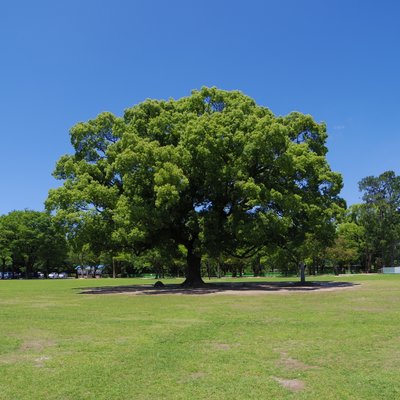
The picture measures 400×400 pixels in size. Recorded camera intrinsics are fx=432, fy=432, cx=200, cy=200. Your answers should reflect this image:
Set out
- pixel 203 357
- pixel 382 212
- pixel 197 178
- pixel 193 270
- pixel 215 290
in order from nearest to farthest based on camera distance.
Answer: pixel 203 357
pixel 215 290
pixel 197 178
pixel 193 270
pixel 382 212

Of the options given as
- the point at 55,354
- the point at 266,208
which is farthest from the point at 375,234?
the point at 55,354

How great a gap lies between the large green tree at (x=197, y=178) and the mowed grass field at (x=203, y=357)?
14.4 m

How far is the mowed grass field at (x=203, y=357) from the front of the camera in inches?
240

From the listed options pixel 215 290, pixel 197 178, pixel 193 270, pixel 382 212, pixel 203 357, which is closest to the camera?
pixel 203 357

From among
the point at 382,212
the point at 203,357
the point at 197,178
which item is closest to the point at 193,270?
the point at 197,178

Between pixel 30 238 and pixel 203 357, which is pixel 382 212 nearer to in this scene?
pixel 30 238

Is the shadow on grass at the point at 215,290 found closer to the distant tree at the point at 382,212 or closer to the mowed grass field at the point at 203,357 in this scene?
the mowed grass field at the point at 203,357

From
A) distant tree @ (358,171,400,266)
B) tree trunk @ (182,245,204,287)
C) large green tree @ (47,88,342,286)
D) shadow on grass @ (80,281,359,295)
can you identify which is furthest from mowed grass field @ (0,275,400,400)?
distant tree @ (358,171,400,266)

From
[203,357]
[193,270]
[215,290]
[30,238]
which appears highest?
[30,238]

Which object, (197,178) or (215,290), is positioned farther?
(197,178)

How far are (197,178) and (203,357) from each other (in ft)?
76.1

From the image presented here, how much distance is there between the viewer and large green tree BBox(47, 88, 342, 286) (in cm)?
2761

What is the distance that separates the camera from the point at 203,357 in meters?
7.99

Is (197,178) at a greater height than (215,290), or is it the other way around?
(197,178)
